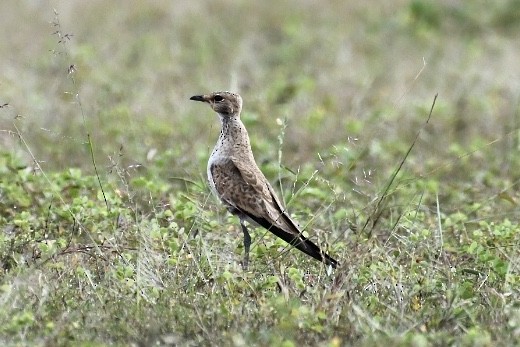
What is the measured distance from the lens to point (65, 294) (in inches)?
216

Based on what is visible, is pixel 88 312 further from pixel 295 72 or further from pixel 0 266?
pixel 295 72

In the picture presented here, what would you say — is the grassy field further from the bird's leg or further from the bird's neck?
the bird's neck

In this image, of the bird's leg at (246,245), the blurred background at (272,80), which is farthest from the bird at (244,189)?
Answer: the blurred background at (272,80)

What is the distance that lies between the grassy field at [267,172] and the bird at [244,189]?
112 mm

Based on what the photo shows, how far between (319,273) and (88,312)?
4.10 ft

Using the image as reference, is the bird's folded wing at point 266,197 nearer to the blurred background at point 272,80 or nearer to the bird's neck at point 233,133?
the bird's neck at point 233,133

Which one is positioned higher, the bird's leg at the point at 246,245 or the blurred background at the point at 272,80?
the bird's leg at the point at 246,245

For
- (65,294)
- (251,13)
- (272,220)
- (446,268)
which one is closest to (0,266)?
(65,294)

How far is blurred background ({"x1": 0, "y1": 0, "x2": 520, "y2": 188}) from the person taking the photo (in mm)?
9039

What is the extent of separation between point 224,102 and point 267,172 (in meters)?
1.37

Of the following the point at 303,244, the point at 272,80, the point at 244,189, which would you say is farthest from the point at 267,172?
the point at 272,80

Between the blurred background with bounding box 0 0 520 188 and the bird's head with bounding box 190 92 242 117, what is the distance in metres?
0.64

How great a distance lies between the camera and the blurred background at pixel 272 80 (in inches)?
356

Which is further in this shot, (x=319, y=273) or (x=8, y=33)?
(x=8, y=33)
